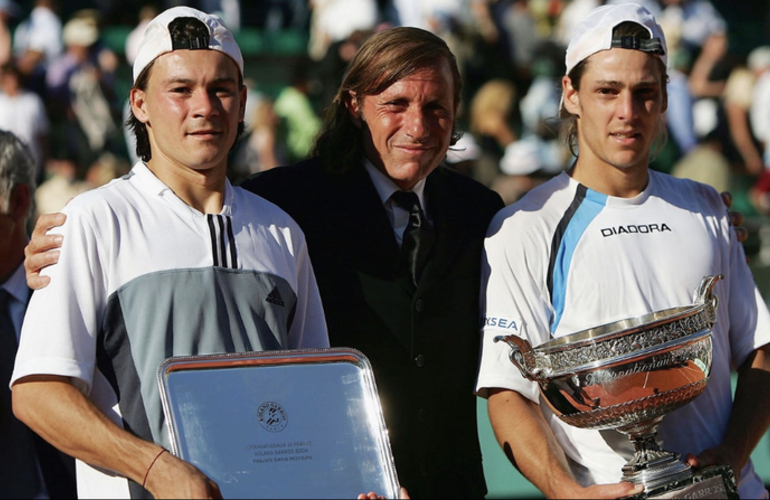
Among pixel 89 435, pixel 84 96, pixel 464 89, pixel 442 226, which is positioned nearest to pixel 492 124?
pixel 464 89

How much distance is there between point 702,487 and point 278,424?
116 cm

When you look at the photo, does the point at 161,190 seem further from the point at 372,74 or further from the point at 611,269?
the point at 611,269

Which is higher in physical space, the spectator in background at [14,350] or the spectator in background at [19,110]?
the spectator in background at [19,110]

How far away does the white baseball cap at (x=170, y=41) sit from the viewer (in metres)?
3.01

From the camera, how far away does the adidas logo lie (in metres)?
3.02

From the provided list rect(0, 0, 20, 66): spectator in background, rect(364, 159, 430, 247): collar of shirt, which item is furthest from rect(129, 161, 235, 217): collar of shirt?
rect(0, 0, 20, 66): spectator in background

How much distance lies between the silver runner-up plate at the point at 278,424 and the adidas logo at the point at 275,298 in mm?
208

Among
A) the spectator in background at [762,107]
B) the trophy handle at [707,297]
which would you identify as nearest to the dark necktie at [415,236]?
the trophy handle at [707,297]

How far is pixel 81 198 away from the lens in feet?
9.62

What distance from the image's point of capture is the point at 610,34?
3500 millimetres

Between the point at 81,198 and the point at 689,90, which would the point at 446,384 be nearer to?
the point at 81,198

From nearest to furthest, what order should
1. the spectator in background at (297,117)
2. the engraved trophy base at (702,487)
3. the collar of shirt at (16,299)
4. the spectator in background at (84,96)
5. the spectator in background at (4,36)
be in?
the engraved trophy base at (702,487)
the collar of shirt at (16,299)
the spectator in background at (4,36)
the spectator in background at (84,96)
the spectator in background at (297,117)

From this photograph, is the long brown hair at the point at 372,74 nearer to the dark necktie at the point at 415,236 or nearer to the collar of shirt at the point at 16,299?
the dark necktie at the point at 415,236

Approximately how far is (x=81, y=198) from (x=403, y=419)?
4.09ft
